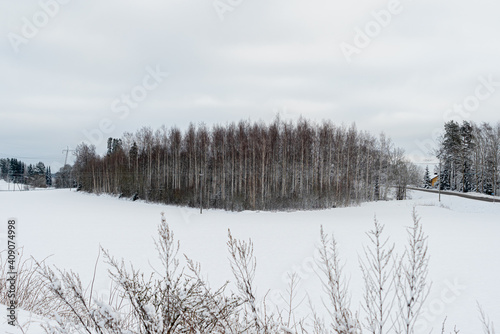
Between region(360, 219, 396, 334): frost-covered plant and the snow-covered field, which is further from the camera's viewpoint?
the snow-covered field

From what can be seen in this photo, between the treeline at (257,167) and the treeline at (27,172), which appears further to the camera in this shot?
the treeline at (27,172)

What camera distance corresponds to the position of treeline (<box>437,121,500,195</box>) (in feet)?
128

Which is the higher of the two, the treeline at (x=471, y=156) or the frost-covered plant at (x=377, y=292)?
the treeline at (x=471, y=156)

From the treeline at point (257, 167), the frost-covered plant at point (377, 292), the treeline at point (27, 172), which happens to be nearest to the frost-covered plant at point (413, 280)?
the frost-covered plant at point (377, 292)

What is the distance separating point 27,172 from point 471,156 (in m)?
115

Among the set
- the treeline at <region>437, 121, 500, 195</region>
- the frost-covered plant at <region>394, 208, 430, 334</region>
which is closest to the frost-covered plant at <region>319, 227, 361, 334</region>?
the frost-covered plant at <region>394, 208, 430, 334</region>

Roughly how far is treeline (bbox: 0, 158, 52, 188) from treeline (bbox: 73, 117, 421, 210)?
57.6 meters

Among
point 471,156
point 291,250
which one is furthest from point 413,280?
point 471,156

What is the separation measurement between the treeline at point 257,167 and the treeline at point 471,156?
10325mm

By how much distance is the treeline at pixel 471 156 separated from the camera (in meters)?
39.0

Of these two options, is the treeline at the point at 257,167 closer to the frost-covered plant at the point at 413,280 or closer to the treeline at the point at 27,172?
the frost-covered plant at the point at 413,280

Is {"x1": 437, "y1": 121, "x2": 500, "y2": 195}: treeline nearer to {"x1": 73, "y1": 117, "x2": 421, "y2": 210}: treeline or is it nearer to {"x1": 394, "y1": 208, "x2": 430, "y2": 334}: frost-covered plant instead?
{"x1": 73, "y1": 117, "x2": 421, "y2": 210}: treeline

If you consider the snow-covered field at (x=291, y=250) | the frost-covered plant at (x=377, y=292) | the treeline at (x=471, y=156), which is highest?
the treeline at (x=471, y=156)

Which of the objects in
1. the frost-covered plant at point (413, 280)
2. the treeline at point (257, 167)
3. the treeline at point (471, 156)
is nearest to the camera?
the frost-covered plant at point (413, 280)
